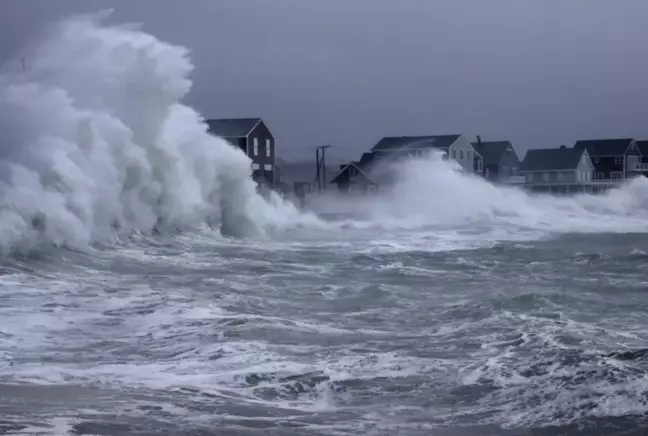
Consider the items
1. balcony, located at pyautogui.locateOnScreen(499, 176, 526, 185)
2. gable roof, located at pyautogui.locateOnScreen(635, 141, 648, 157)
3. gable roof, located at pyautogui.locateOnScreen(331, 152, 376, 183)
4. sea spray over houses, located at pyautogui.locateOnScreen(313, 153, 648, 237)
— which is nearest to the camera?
sea spray over houses, located at pyautogui.locateOnScreen(313, 153, 648, 237)

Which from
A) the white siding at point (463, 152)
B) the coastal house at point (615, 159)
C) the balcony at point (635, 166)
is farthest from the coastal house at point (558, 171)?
the white siding at point (463, 152)

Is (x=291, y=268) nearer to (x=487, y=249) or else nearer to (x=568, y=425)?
(x=487, y=249)

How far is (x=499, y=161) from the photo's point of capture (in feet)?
229

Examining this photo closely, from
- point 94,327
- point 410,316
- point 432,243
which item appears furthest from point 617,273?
point 94,327

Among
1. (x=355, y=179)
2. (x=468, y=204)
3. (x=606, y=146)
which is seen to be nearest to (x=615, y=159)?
(x=606, y=146)

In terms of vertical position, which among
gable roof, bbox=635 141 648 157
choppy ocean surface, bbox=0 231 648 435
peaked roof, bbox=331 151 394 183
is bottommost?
choppy ocean surface, bbox=0 231 648 435

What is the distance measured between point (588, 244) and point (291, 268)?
1237 cm

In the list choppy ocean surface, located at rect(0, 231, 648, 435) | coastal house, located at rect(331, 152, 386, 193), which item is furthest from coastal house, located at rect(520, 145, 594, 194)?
choppy ocean surface, located at rect(0, 231, 648, 435)

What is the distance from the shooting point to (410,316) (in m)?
10.9

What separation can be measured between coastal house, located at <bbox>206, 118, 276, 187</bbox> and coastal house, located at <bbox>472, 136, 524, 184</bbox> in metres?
25.8

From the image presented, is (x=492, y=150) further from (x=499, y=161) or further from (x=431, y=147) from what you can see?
(x=431, y=147)

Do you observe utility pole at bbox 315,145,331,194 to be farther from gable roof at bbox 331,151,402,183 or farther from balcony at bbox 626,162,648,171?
balcony at bbox 626,162,648,171

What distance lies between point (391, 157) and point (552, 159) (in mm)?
14745

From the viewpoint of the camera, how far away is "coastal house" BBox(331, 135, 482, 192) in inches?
2229
